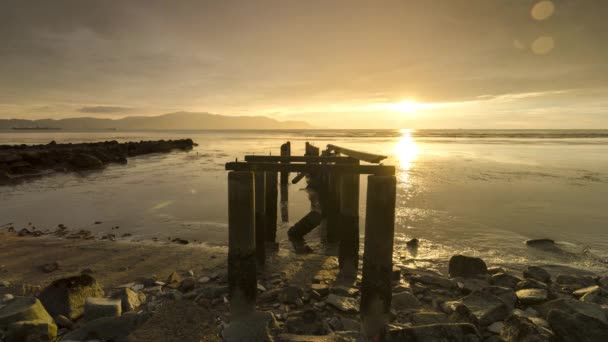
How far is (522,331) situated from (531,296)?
1.54 metres

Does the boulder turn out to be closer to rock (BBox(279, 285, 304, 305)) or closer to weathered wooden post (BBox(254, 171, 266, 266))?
rock (BBox(279, 285, 304, 305))

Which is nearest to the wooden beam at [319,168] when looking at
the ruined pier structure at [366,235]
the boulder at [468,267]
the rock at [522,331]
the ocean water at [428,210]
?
the ruined pier structure at [366,235]

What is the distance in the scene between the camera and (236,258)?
5.25m

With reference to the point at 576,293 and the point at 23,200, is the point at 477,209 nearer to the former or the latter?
the point at 576,293

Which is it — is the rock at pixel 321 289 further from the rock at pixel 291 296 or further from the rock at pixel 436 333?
the rock at pixel 436 333

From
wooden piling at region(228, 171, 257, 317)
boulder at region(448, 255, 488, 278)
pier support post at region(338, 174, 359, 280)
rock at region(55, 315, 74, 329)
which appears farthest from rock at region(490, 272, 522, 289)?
rock at region(55, 315, 74, 329)

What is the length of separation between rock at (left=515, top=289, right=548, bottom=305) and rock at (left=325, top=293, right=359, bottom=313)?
275 centimetres

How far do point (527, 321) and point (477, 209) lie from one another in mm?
9647

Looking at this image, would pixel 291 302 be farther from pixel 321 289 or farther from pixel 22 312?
pixel 22 312

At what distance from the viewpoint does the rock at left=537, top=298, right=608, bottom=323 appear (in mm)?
4486

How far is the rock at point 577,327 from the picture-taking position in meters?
4.11

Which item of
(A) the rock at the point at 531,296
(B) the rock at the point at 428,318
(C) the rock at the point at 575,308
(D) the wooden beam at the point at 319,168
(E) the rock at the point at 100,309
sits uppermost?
(D) the wooden beam at the point at 319,168

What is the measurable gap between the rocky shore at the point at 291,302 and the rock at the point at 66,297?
0.01 metres

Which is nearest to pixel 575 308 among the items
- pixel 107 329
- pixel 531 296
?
pixel 531 296
